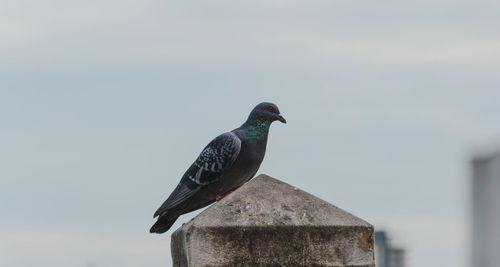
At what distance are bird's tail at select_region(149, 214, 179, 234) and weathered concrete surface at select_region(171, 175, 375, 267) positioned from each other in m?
1.93

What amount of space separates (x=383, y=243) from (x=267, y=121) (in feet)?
330

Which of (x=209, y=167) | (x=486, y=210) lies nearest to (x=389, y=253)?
(x=486, y=210)

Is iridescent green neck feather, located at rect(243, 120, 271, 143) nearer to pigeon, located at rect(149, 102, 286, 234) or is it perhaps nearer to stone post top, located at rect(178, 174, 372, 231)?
pigeon, located at rect(149, 102, 286, 234)

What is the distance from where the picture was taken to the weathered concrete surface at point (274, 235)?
5250mm

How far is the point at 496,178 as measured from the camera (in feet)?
40.3

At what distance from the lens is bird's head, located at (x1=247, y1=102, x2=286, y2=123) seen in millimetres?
7871

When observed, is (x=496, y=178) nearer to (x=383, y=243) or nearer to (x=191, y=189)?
(x=191, y=189)

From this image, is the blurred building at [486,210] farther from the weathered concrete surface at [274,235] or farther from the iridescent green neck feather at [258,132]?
the weathered concrete surface at [274,235]

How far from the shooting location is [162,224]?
7.43m

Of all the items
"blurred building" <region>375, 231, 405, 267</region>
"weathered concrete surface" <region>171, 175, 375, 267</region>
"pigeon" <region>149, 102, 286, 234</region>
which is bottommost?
"weathered concrete surface" <region>171, 175, 375, 267</region>

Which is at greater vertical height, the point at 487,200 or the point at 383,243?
the point at 383,243

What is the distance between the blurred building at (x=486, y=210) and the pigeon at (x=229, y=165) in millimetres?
4835

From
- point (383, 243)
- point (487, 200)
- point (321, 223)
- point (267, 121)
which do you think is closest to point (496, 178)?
point (487, 200)

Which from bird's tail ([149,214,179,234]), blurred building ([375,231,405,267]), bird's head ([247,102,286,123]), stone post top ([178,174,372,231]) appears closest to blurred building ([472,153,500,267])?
bird's head ([247,102,286,123])
